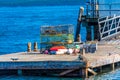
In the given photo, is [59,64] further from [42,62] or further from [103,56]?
[103,56]

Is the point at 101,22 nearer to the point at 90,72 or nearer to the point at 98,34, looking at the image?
the point at 98,34

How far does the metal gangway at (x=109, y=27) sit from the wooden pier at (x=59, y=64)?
14552mm

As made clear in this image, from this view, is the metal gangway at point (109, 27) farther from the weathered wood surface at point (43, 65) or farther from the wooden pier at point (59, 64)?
the weathered wood surface at point (43, 65)

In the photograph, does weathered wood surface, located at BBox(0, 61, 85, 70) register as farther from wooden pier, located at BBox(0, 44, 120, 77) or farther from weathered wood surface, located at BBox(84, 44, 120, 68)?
weathered wood surface, located at BBox(84, 44, 120, 68)

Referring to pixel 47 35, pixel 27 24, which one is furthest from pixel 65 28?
pixel 27 24

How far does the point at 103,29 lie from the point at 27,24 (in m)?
51.3

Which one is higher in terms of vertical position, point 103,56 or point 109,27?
point 109,27

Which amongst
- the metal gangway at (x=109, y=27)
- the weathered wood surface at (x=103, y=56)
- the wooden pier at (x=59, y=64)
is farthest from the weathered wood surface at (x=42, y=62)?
the metal gangway at (x=109, y=27)

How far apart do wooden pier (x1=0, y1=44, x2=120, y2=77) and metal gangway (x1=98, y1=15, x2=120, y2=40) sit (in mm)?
14552

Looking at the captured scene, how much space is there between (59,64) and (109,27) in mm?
21319

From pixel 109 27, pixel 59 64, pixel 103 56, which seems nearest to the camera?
pixel 59 64

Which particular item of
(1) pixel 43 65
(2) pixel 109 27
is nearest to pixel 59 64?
(1) pixel 43 65

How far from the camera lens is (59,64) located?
2436 inches

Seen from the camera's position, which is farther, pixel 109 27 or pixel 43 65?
pixel 109 27
